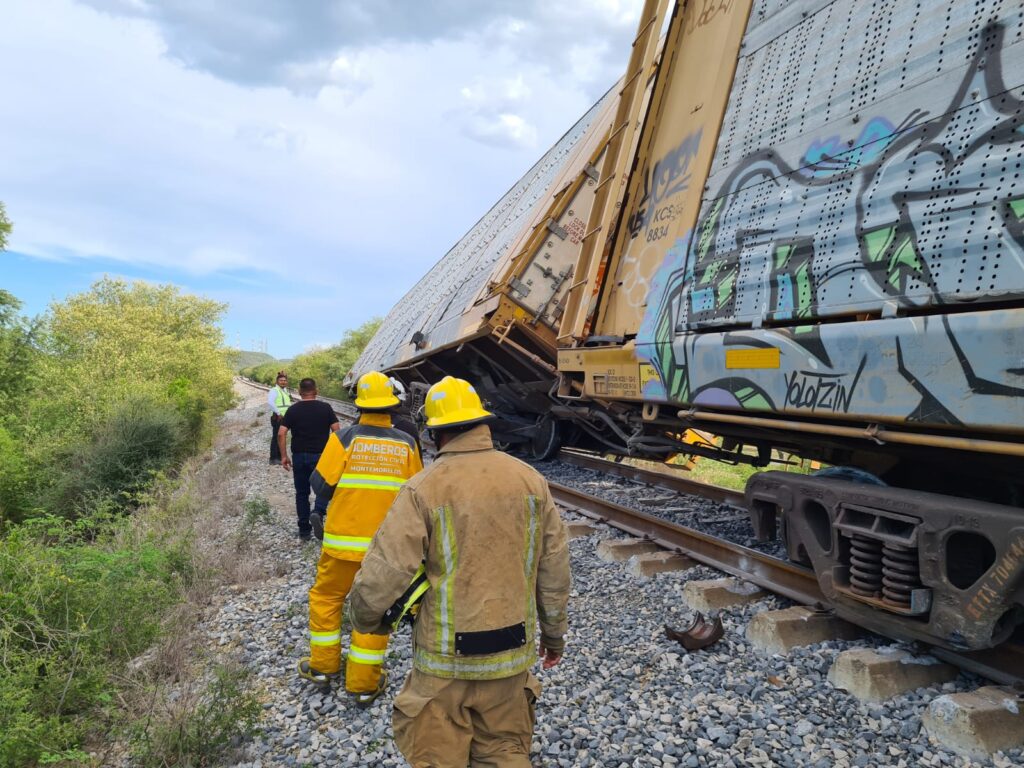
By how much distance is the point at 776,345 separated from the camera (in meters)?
3.47

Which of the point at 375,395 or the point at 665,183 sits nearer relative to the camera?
the point at 375,395

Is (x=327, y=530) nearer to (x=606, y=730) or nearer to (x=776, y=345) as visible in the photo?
(x=606, y=730)

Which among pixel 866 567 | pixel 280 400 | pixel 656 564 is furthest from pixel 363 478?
pixel 280 400

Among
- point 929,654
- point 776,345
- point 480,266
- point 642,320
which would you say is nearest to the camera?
point 929,654

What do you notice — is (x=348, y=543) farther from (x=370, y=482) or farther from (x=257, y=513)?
(x=257, y=513)

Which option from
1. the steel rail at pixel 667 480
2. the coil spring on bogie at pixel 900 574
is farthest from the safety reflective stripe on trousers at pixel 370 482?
the steel rail at pixel 667 480

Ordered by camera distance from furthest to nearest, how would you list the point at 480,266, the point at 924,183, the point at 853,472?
the point at 480,266 < the point at 853,472 < the point at 924,183

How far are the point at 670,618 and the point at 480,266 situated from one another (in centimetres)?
796

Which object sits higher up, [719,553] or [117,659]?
[719,553]

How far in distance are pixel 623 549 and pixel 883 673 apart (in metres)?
2.37

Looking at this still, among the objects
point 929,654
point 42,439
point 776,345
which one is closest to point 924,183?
point 776,345

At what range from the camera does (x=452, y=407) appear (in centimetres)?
234

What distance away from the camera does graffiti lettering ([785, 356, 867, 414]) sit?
3.10 meters

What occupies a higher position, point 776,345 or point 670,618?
point 776,345
